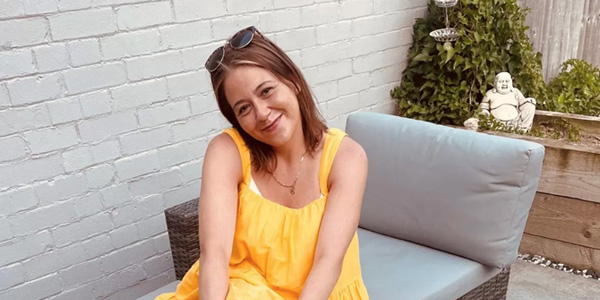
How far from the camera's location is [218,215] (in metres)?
1.54

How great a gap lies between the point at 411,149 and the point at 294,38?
1.01 meters

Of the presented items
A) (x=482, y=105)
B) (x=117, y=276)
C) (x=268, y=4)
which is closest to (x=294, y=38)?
(x=268, y=4)

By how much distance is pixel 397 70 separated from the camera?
3.50 meters

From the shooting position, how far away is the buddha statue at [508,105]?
318 cm

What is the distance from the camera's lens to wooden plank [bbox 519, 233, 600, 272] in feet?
9.02

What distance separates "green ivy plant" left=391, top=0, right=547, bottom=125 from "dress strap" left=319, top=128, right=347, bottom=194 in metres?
1.80

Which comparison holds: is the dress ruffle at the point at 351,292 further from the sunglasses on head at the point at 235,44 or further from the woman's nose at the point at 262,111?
the sunglasses on head at the point at 235,44

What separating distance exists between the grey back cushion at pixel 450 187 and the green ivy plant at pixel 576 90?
1.76 metres

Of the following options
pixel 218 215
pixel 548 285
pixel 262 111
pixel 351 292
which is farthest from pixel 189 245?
pixel 548 285

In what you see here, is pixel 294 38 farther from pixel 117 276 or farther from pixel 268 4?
pixel 117 276

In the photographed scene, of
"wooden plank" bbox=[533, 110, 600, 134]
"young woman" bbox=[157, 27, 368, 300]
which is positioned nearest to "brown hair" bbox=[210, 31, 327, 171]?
"young woman" bbox=[157, 27, 368, 300]

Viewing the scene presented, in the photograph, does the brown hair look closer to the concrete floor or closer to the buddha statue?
the concrete floor

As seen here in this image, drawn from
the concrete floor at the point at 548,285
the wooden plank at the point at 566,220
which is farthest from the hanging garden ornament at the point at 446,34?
the concrete floor at the point at 548,285

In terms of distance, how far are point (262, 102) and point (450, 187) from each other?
0.88 metres
